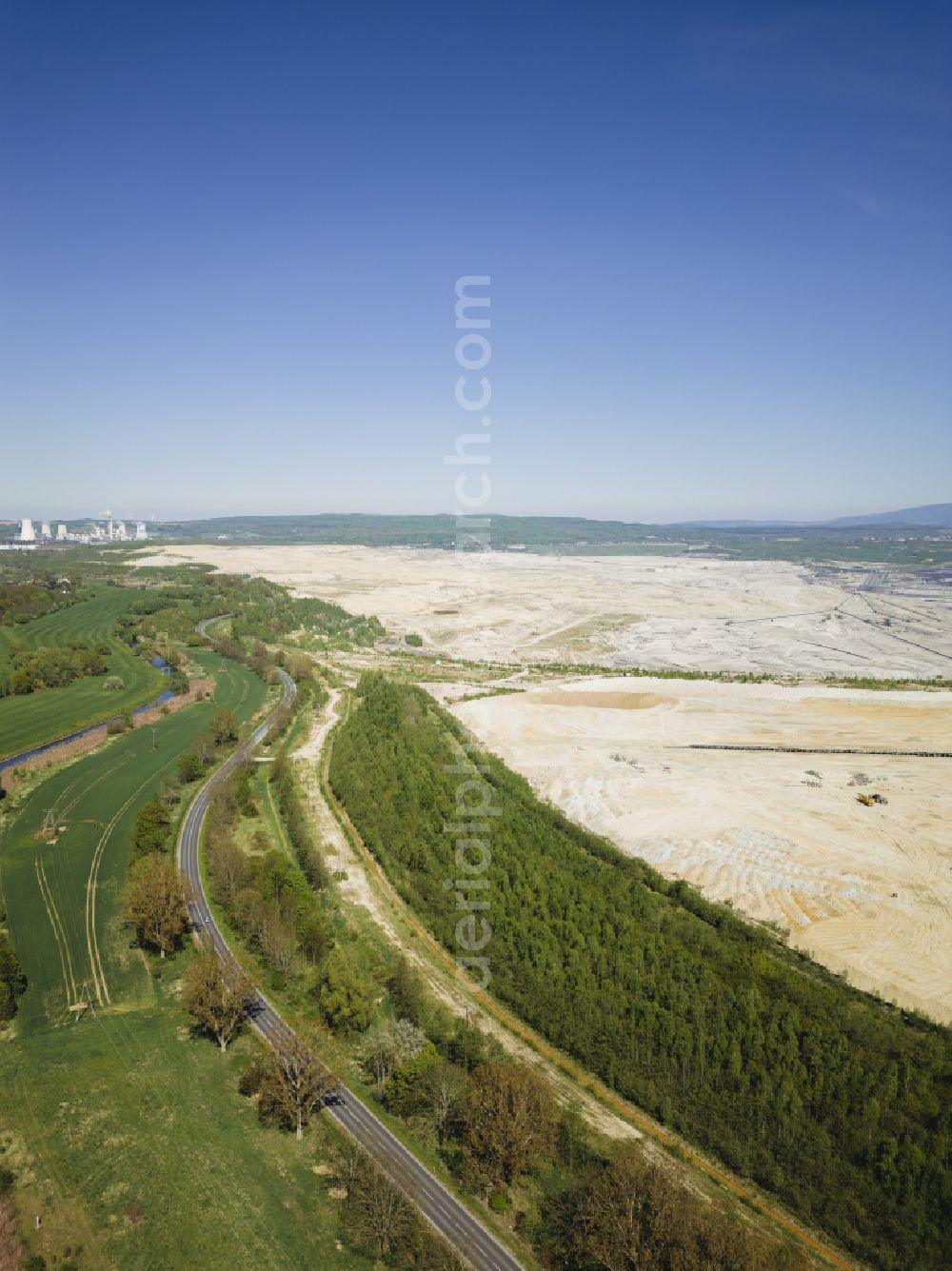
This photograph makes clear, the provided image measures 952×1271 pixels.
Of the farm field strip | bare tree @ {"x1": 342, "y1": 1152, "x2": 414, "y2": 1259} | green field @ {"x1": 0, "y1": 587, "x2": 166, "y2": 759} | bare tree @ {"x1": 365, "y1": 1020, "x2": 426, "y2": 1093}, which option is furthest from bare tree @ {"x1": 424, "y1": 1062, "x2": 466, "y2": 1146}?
green field @ {"x1": 0, "y1": 587, "x2": 166, "y2": 759}

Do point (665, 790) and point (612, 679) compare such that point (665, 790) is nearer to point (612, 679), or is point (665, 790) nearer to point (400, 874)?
point (400, 874)

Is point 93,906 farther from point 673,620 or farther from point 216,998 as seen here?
point 673,620

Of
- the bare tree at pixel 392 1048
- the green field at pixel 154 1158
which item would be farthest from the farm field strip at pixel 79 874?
the bare tree at pixel 392 1048

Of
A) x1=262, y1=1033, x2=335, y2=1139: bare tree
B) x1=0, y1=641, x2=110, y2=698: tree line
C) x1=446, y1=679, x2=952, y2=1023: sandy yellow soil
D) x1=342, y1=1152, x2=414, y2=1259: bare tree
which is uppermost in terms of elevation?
x1=0, y1=641, x2=110, y2=698: tree line

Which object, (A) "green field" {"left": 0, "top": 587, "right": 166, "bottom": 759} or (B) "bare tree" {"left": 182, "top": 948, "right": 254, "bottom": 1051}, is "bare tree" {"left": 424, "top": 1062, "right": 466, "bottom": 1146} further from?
(A) "green field" {"left": 0, "top": 587, "right": 166, "bottom": 759}

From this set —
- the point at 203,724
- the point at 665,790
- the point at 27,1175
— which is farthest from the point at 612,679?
the point at 27,1175

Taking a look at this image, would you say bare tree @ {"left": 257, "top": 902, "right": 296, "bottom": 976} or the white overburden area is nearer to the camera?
bare tree @ {"left": 257, "top": 902, "right": 296, "bottom": 976}
